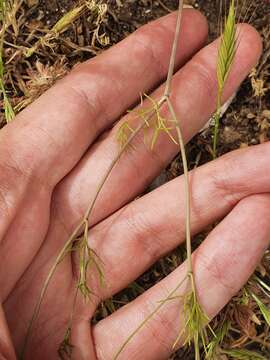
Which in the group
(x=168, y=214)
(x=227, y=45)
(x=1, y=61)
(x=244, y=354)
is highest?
(x=1, y=61)

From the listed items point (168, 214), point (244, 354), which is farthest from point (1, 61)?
point (244, 354)

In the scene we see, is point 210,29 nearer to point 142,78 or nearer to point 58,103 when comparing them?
point 142,78

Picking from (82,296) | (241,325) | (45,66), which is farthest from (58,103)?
(241,325)

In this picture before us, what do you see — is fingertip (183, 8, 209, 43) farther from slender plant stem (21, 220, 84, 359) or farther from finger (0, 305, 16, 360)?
finger (0, 305, 16, 360)

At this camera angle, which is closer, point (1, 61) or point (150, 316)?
point (150, 316)

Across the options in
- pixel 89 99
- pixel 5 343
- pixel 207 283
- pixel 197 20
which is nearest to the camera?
pixel 5 343

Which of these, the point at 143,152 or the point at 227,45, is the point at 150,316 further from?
the point at 227,45

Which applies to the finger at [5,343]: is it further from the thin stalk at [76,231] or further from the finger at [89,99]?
the finger at [89,99]

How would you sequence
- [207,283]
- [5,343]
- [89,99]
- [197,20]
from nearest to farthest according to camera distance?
[5,343] < [207,283] < [89,99] < [197,20]

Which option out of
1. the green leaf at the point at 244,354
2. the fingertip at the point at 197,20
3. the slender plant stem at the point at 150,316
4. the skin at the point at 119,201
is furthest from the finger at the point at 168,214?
the fingertip at the point at 197,20
